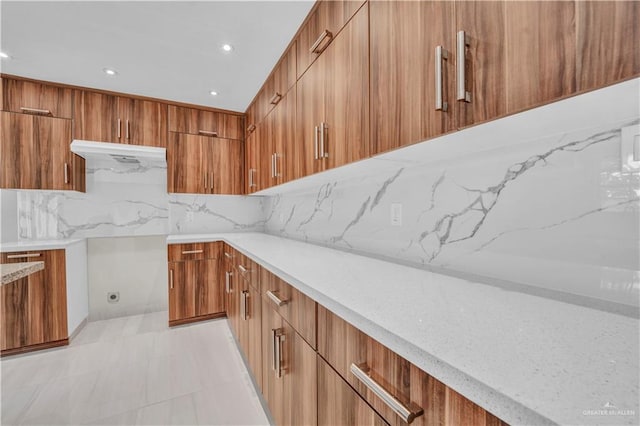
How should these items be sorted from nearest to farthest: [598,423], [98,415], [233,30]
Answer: [598,423] < [98,415] < [233,30]

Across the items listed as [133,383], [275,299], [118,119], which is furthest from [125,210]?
[275,299]

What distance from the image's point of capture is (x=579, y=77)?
548 mm

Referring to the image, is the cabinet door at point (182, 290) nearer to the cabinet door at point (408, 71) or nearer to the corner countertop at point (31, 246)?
the corner countertop at point (31, 246)

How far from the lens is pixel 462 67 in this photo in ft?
2.44

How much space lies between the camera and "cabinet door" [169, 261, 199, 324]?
279 cm

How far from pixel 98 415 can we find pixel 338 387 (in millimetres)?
1675

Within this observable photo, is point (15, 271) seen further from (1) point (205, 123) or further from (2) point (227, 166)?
(1) point (205, 123)

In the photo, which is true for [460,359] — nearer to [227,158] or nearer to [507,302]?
[507,302]

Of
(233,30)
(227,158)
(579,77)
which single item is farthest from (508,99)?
(227,158)

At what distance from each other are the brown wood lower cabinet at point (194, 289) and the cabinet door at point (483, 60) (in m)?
2.76

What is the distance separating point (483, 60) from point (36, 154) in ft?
11.1

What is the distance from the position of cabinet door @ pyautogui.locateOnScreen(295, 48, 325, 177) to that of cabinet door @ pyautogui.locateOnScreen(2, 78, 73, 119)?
7.67ft

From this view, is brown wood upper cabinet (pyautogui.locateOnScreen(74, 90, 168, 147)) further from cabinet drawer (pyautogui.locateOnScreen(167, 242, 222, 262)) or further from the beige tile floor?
the beige tile floor

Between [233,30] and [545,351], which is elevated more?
[233,30]
